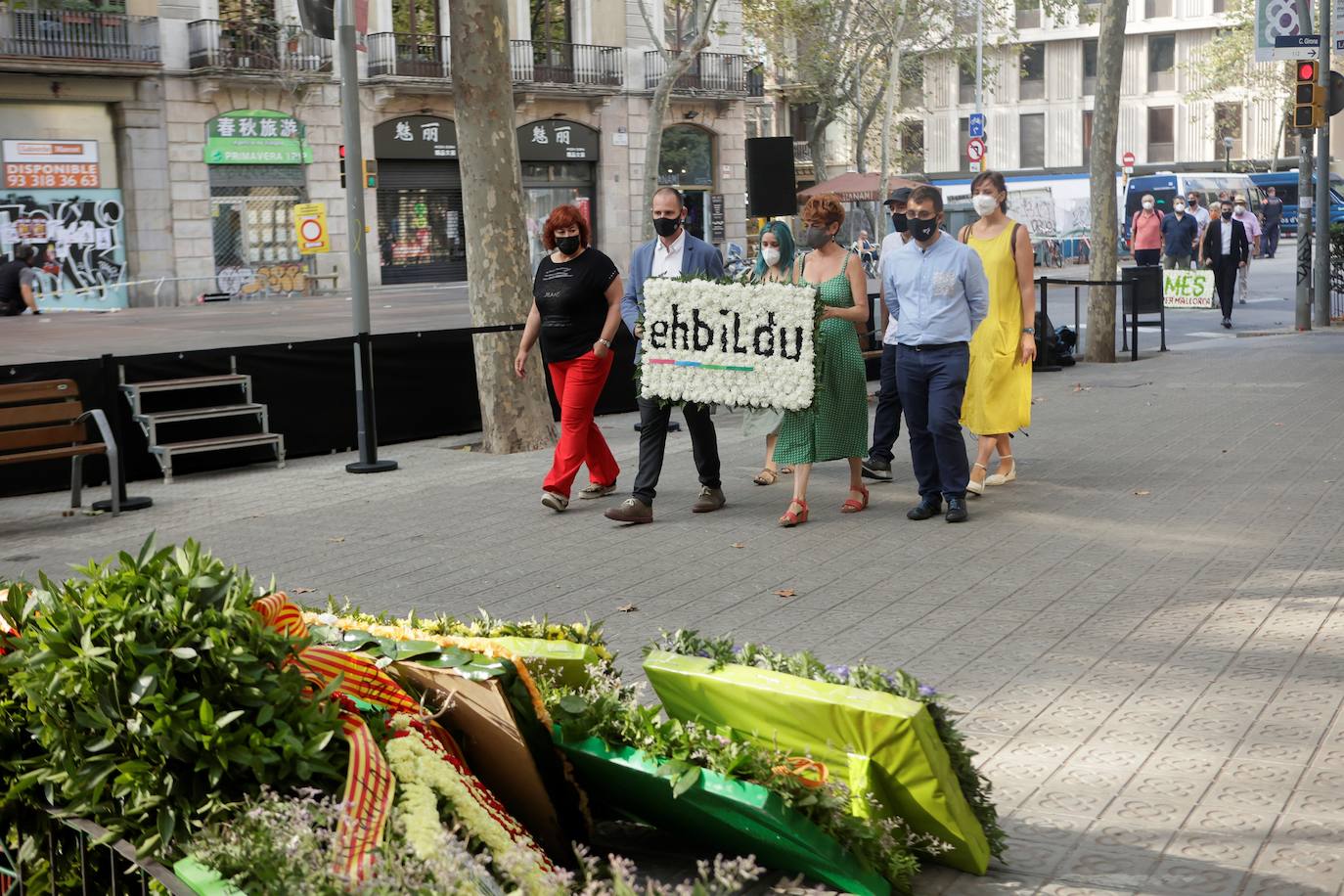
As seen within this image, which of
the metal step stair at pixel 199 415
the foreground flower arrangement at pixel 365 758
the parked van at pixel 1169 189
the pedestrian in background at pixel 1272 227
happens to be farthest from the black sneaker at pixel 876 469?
the parked van at pixel 1169 189

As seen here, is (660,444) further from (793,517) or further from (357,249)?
(357,249)

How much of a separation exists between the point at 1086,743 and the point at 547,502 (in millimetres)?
5202

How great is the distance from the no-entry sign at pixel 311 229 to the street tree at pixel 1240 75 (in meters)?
35.9

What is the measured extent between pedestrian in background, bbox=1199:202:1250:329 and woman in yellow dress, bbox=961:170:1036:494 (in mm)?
15587

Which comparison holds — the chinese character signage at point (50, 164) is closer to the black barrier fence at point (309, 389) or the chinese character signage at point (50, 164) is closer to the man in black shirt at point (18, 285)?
the man in black shirt at point (18, 285)

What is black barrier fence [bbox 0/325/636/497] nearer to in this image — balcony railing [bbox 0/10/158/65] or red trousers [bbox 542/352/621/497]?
red trousers [bbox 542/352/621/497]

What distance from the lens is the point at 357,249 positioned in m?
12.5

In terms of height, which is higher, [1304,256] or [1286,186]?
[1286,186]

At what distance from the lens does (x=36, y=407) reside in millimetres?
10625

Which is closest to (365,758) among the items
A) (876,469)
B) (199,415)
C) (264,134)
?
(876,469)

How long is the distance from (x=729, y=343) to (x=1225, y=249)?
1811 centimetres

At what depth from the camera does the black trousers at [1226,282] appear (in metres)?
24.5

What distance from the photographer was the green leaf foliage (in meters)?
3.06

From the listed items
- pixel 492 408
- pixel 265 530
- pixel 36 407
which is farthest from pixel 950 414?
→ pixel 36 407
